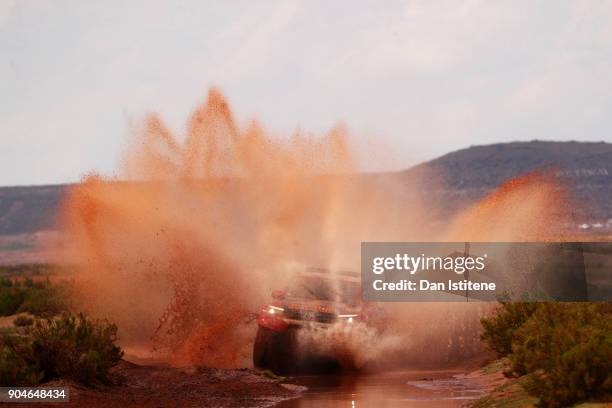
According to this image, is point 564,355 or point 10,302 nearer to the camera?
point 564,355

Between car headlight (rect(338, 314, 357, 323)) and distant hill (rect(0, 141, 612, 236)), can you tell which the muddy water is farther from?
distant hill (rect(0, 141, 612, 236))

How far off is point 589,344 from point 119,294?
82.5 feet

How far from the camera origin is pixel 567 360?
15430 mm

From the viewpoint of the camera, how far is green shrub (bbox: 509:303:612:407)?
1530 centimetres

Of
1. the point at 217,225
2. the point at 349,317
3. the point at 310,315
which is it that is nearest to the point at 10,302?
the point at 217,225

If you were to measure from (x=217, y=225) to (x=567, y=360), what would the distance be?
1923 cm

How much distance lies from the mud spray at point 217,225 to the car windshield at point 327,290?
4.02 metres

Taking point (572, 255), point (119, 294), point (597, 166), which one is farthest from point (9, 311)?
point (597, 166)

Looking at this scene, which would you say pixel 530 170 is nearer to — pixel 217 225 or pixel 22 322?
pixel 22 322

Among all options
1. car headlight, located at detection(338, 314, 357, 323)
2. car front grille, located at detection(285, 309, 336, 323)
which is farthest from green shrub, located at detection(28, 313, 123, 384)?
car headlight, located at detection(338, 314, 357, 323)

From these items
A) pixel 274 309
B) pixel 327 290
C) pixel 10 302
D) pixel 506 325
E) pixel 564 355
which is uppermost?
pixel 10 302

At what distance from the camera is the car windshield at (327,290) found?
2425cm

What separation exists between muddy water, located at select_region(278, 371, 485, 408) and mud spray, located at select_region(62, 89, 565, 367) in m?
4.47

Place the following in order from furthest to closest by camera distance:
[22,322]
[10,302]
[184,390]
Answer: [10,302]
[22,322]
[184,390]
